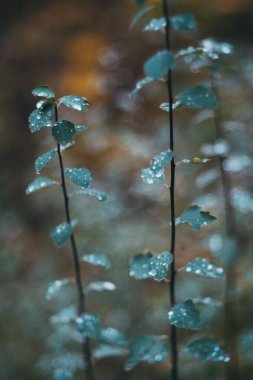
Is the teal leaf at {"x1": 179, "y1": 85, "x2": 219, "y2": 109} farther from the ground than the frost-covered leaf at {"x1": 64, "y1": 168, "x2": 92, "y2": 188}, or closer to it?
farther from the ground

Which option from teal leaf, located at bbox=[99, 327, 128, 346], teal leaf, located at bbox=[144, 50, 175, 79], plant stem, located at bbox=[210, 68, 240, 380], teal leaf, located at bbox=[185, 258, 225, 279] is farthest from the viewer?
plant stem, located at bbox=[210, 68, 240, 380]

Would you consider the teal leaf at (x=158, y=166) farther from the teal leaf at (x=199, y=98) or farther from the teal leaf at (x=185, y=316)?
the teal leaf at (x=185, y=316)

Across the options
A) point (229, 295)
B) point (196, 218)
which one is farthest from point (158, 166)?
point (229, 295)

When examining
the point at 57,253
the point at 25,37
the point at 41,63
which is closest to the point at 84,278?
the point at 57,253

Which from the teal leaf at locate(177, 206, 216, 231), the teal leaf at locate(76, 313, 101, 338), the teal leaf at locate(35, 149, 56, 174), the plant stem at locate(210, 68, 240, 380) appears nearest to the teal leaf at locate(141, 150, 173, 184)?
the teal leaf at locate(177, 206, 216, 231)

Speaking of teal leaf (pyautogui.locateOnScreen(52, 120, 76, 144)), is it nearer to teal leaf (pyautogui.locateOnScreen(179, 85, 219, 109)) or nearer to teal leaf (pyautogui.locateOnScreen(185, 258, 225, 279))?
teal leaf (pyautogui.locateOnScreen(179, 85, 219, 109))

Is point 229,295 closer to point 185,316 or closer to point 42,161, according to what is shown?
point 185,316

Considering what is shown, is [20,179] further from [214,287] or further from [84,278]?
[214,287]

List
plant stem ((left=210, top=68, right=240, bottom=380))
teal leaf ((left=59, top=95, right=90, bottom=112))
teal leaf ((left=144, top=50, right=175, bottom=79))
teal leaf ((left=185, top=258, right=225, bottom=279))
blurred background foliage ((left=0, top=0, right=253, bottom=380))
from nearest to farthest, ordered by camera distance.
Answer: teal leaf ((left=144, top=50, right=175, bottom=79)) → teal leaf ((left=59, top=95, right=90, bottom=112)) → teal leaf ((left=185, top=258, right=225, bottom=279)) → plant stem ((left=210, top=68, right=240, bottom=380)) → blurred background foliage ((left=0, top=0, right=253, bottom=380))
